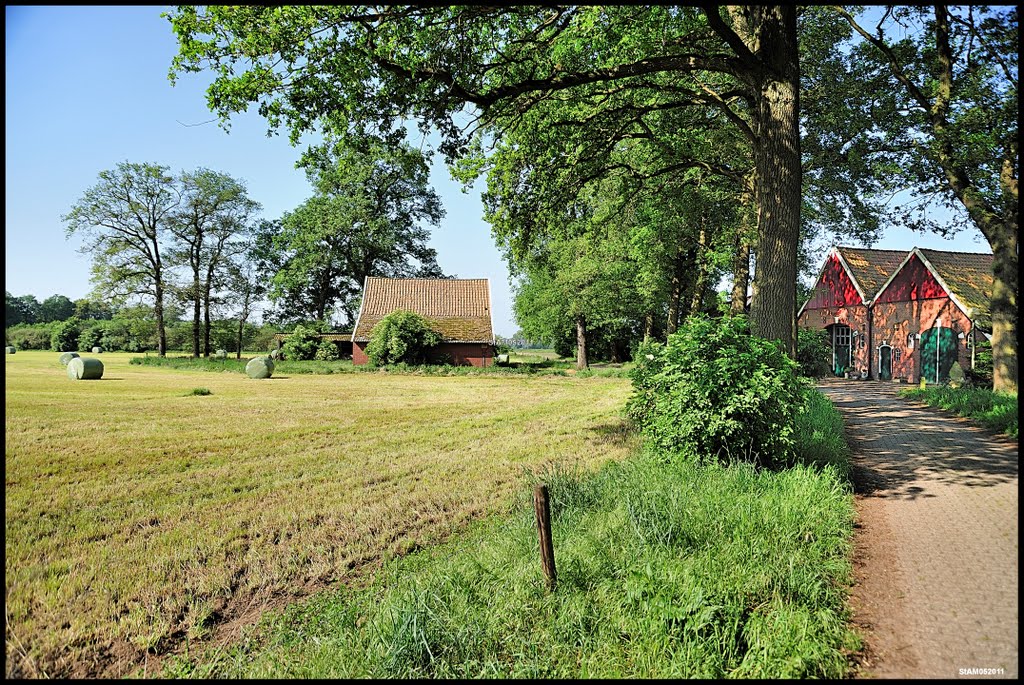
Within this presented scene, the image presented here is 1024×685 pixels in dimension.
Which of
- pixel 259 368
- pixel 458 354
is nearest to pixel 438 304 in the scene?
pixel 458 354

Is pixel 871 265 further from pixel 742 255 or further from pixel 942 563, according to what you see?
pixel 942 563

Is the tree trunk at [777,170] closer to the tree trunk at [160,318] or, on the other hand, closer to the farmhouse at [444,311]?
the tree trunk at [160,318]

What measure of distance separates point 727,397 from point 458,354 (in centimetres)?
2569

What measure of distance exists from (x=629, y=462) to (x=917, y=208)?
1116cm

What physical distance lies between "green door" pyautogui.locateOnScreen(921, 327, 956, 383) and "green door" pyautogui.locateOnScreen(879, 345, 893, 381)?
2.44 metres

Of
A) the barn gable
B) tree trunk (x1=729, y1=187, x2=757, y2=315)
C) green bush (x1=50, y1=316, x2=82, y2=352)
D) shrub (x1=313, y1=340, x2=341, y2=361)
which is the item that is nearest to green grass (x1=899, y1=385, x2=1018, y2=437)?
tree trunk (x1=729, y1=187, x2=757, y2=315)

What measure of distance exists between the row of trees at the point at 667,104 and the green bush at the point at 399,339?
54.4ft

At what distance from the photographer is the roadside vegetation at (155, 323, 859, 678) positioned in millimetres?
3123

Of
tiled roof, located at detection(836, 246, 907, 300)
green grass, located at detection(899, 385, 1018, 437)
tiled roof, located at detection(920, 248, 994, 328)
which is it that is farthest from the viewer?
tiled roof, located at detection(836, 246, 907, 300)

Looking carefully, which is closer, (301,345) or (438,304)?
(301,345)

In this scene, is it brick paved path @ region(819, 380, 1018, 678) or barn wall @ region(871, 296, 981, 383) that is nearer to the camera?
brick paved path @ region(819, 380, 1018, 678)

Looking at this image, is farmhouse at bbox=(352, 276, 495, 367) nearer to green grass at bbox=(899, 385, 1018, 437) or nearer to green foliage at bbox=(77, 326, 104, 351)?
green grass at bbox=(899, 385, 1018, 437)

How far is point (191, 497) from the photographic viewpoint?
20.0 feet

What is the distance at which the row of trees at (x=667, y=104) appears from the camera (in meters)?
5.91
